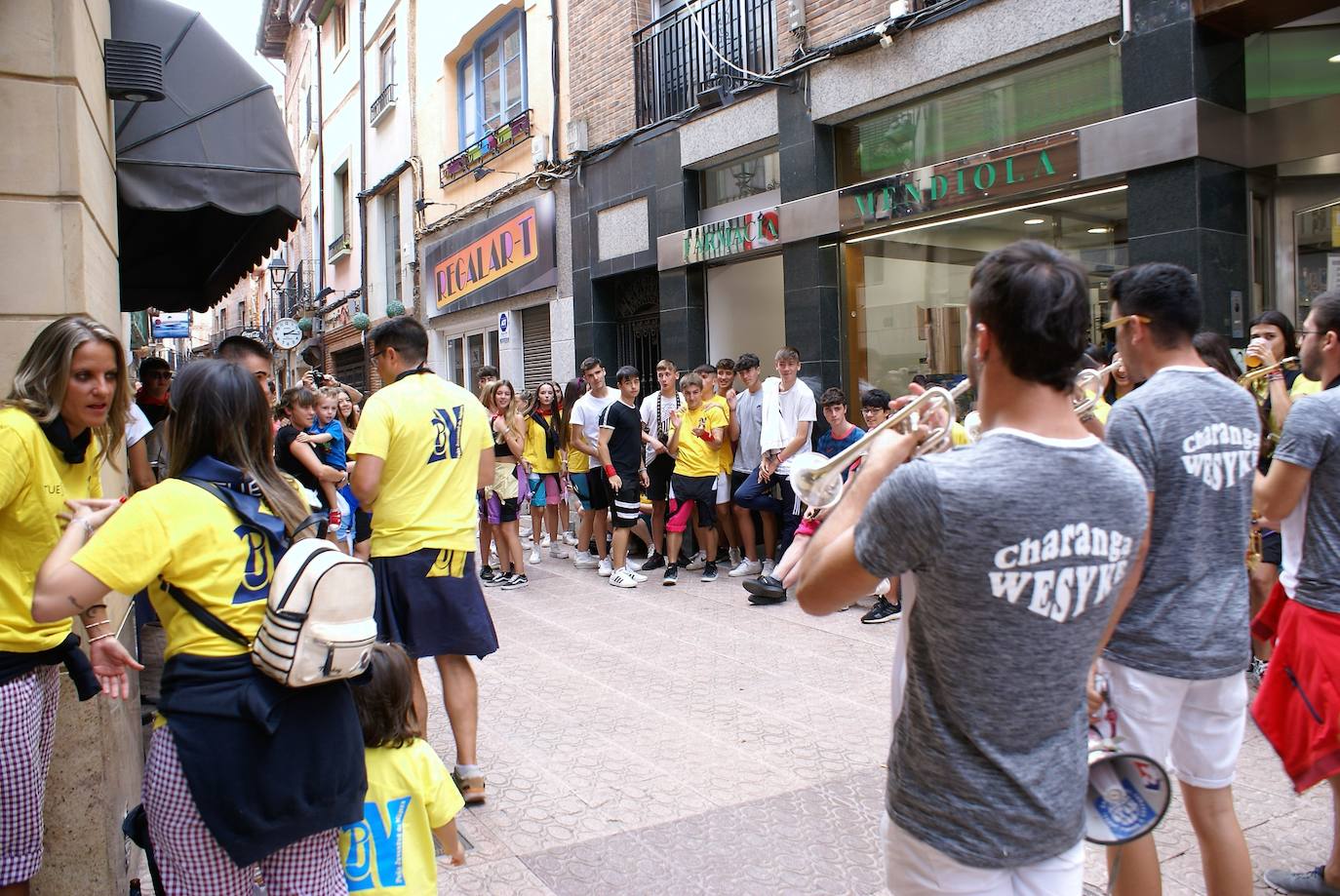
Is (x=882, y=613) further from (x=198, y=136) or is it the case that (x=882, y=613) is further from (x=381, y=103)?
(x=381, y=103)

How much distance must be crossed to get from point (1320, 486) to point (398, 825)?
2947 millimetres

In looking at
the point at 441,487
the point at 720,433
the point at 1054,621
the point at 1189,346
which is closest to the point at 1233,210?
the point at 720,433

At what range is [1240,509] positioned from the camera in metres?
2.76

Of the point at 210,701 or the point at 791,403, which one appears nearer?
the point at 210,701

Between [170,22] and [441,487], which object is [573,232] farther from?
[441,487]

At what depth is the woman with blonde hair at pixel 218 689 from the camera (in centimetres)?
233

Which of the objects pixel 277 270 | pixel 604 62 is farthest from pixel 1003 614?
pixel 277 270

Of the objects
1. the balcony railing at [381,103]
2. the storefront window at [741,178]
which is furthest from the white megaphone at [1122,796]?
the balcony railing at [381,103]

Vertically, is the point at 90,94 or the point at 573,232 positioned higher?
the point at 573,232

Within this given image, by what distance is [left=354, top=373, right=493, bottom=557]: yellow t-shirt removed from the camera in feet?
14.2

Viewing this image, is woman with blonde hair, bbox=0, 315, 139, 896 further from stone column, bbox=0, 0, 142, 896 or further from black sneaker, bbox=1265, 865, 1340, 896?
black sneaker, bbox=1265, 865, 1340, 896

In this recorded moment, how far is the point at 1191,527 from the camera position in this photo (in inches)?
107

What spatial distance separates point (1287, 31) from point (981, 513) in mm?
7463

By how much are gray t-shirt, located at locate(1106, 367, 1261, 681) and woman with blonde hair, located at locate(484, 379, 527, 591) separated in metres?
6.96
